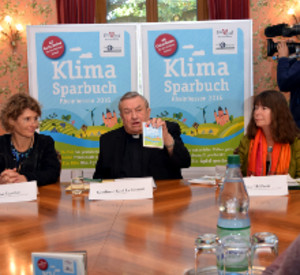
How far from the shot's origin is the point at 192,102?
4309 millimetres

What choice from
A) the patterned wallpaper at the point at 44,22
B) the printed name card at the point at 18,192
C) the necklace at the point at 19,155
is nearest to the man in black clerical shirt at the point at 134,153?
the necklace at the point at 19,155

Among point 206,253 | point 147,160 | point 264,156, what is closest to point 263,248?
point 206,253

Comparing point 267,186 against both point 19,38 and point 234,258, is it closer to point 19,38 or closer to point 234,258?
point 234,258

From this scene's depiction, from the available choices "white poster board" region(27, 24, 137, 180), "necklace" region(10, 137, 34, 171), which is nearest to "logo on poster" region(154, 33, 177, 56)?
"white poster board" region(27, 24, 137, 180)

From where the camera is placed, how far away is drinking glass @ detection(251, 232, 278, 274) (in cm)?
96

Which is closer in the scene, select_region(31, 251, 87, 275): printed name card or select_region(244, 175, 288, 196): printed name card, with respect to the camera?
select_region(31, 251, 87, 275): printed name card

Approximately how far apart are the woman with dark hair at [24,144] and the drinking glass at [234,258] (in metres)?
1.76

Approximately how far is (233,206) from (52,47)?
138 inches

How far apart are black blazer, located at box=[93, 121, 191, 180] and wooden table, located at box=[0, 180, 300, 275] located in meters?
0.65

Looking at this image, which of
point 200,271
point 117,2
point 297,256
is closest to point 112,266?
point 200,271

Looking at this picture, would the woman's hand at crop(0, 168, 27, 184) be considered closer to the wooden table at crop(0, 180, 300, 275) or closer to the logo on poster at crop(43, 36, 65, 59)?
the wooden table at crop(0, 180, 300, 275)

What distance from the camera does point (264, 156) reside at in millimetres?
3068

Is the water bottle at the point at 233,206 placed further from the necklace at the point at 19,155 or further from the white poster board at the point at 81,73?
the white poster board at the point at 81,73

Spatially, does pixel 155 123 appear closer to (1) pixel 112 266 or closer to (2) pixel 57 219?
(2) pixel 57 219
